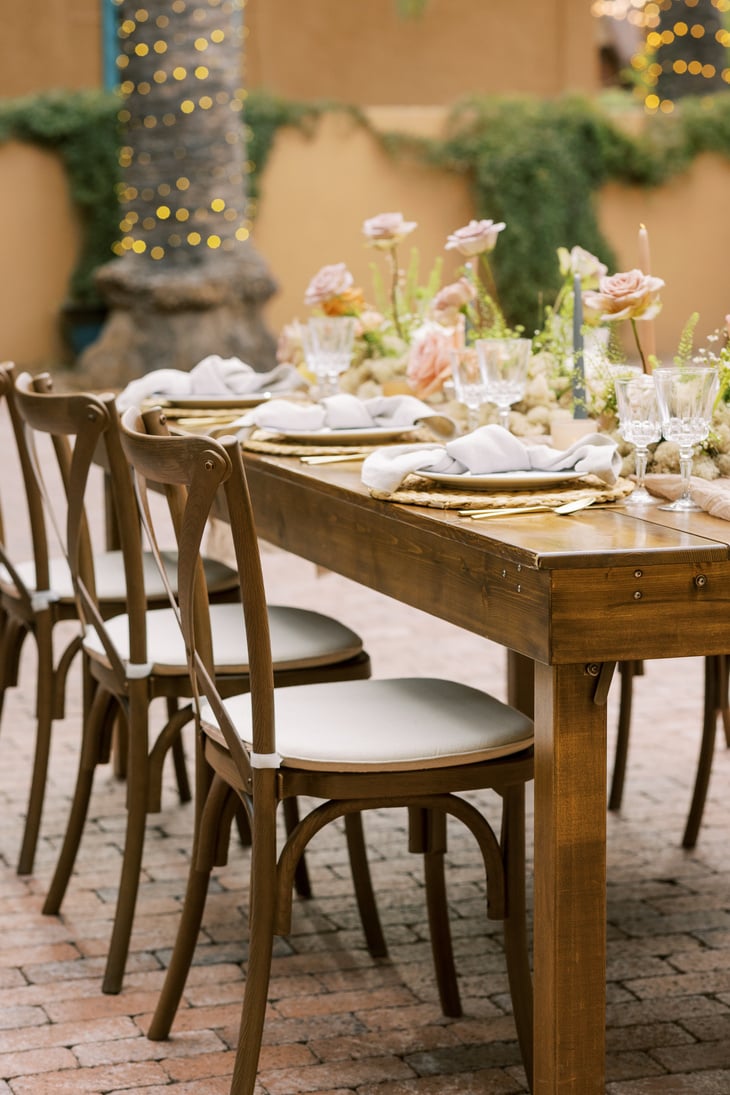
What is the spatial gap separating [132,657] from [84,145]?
10602 millimetres

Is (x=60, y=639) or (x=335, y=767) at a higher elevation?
(x=335, y=767)

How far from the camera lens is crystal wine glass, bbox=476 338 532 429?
9.15 feet

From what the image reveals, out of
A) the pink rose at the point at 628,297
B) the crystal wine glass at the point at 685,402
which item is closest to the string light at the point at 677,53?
the pink rose at the point at 628,297

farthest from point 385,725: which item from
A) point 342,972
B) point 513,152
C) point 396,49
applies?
point 396,49

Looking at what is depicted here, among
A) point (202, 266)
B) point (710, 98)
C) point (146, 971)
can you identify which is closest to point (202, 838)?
point (146, 971)

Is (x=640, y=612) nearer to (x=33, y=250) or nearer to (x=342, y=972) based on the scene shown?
(x=342, y=972)

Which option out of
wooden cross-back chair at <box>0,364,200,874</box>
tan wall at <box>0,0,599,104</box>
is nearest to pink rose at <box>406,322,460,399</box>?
wooden cross-back chair at <box>0,364,200,874</box>

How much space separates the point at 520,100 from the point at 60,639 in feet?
31.1

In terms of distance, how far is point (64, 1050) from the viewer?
2582 millimetres

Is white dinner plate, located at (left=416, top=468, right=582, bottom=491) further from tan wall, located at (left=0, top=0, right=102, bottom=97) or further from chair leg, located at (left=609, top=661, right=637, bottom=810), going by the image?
tan wall, located at (left=0, top=0, right=102, bottom=97)

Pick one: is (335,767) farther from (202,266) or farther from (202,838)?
(202,266)

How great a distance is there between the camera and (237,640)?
2959 mm

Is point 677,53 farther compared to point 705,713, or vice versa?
point 677,53

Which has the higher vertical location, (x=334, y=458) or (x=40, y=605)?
(x=334, y=458)
